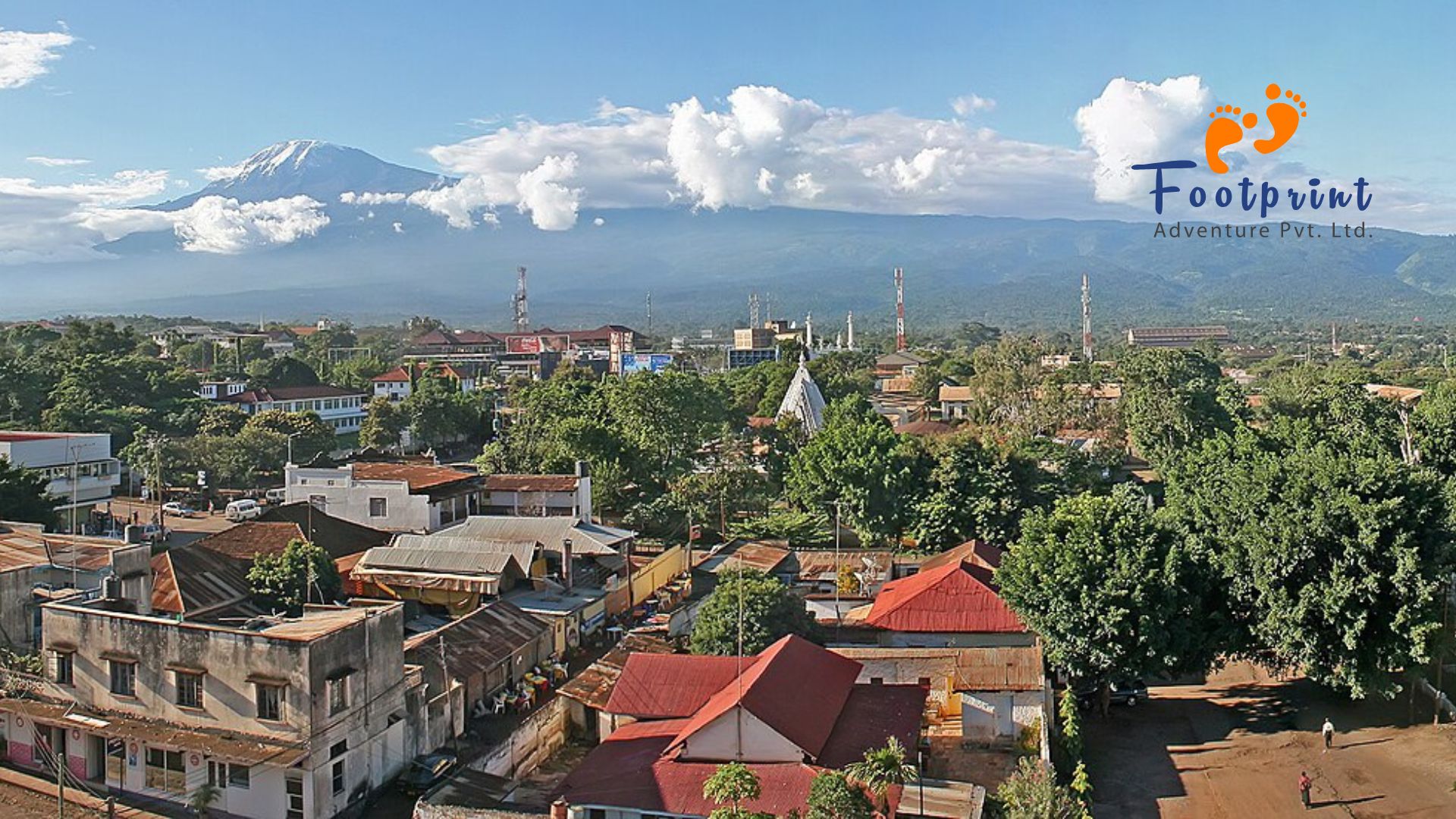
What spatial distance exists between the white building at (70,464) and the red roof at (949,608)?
21.8 meters

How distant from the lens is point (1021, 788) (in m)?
11.7

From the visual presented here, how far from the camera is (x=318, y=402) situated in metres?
51.8

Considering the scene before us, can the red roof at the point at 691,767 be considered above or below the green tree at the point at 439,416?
below

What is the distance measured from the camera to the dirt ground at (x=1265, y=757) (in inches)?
530

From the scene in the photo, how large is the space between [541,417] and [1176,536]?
25346 millimetres

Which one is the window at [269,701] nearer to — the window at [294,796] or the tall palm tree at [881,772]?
the window at [294,796]

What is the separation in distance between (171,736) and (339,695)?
205 centimetres

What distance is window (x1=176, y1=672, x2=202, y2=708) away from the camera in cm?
1341

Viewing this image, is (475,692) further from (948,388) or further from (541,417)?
(948,388)

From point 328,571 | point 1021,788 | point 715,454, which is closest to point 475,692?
point 328,571

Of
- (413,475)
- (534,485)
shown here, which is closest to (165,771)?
(413,475)

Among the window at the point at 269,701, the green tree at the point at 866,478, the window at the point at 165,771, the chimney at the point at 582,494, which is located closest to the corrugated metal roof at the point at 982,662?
the window at the point at 269,701

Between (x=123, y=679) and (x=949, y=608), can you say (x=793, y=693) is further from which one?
(x=123, y=679)

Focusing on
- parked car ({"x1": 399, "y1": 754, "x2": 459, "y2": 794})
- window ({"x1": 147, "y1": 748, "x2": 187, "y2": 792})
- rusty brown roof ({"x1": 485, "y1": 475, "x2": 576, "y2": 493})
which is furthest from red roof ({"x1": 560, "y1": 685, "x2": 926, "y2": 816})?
rusty brown roof ({"x1": 485, "y1": 475, "x2": 576, "y2": 493})
